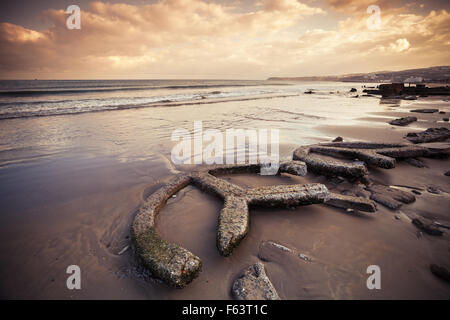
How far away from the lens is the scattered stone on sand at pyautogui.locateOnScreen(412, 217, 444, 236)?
2625mm

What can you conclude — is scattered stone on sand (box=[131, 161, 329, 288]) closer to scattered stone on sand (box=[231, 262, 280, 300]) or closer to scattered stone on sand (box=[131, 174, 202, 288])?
scattered stone on sand (box=[131, 174, 202, 288])

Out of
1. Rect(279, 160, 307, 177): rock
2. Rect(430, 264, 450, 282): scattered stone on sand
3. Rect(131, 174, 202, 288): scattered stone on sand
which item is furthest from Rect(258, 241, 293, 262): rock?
Rect(279, 160, 307, 177): rock

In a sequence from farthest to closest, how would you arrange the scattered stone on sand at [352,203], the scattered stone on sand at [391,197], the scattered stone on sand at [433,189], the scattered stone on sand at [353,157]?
the scattered stone on sand at [353,157]
the scattered stone on sand at [433,189]
the scattered stone on sand at [391,197]
the scattered stone on sand at [352,203]

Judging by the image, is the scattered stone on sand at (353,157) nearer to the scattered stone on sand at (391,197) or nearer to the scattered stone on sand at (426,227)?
the scattered stone on sand at (391,197)

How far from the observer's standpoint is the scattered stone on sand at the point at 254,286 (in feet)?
6.03

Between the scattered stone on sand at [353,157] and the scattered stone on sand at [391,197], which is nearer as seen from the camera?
the scattered stone on sand at [391,197]

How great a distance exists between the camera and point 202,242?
2.59 metres

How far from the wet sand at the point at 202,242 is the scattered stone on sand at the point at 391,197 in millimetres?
110

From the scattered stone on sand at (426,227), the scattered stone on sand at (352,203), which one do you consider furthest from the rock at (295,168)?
the scattered stone on sand at (426,227)

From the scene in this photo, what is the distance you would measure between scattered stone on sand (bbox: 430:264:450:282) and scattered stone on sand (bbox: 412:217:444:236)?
715 mm

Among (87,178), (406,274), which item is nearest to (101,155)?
(87,178)

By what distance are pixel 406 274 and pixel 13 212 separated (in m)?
5.49

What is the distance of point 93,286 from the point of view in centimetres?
206

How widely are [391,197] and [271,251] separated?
2518mm
